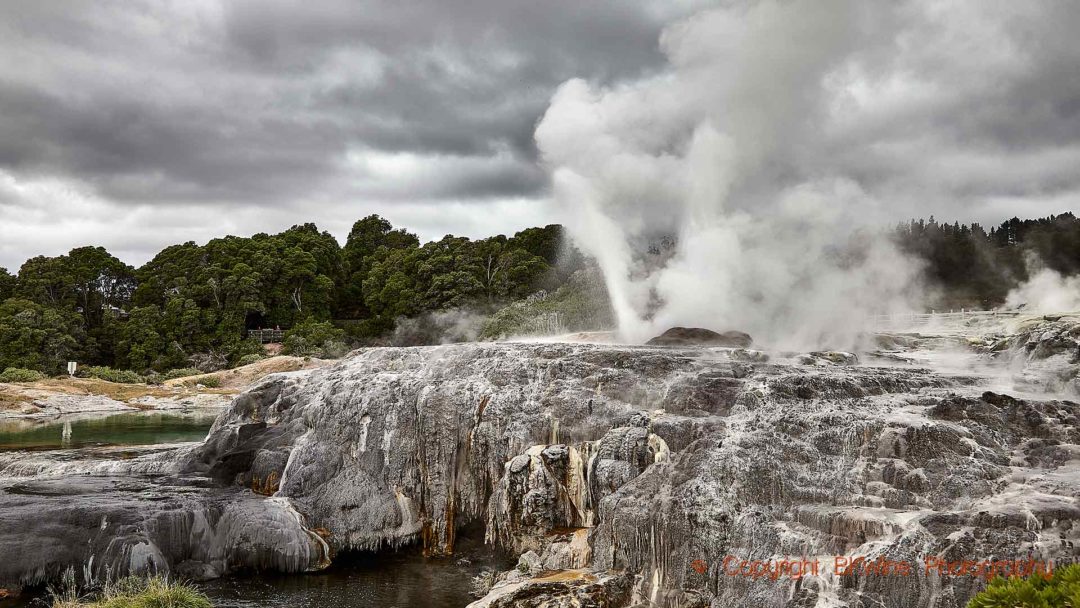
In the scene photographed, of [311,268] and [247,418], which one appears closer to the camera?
[247,418]

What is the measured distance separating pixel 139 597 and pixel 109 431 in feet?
69.9

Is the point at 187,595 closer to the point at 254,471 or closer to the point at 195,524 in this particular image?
the point at 195,524

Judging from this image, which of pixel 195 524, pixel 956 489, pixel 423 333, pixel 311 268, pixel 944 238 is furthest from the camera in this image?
pixel 311 268

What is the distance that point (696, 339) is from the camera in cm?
1825

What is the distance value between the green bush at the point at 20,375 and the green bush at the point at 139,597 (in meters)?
36.5

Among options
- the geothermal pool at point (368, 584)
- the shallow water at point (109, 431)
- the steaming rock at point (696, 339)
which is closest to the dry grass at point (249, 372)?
the shallow water at point (109, 431)

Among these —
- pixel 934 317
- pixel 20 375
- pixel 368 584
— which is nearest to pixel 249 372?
pixel 20 375

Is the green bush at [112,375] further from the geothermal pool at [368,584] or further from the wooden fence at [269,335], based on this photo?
the geothermal pool at [368,584]

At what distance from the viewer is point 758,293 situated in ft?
74.8

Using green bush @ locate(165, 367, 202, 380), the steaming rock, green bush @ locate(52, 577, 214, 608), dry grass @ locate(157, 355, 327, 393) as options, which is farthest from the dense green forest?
Result: green bush @ locate(52, 577, 214, 608)

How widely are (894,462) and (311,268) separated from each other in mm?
52105

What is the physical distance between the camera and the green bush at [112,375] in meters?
44.7

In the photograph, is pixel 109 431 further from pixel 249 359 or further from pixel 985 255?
pixel 985 255

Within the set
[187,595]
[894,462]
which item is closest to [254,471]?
[187,595]
